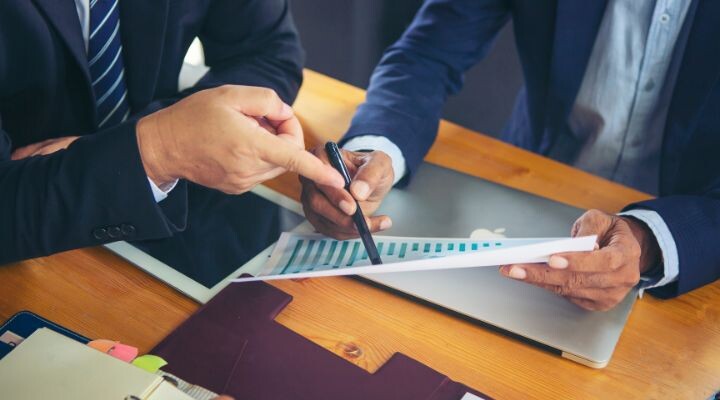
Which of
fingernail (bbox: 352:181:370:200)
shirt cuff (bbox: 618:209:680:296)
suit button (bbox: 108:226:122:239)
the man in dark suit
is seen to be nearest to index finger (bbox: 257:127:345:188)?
the man in dark suit

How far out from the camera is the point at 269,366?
0.77m

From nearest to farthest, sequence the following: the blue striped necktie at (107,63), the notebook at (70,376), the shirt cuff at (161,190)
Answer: the notebook at (70,376) → the shirt cuff at (161,190) → the blue striped necktie at (107,63)

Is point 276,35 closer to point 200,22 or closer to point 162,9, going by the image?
point 200,22

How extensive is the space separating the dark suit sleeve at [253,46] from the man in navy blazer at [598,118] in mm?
166

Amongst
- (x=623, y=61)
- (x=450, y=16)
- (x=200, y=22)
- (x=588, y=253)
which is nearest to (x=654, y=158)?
(x=623, y=61)

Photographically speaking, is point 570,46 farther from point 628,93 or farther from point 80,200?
point 80,200

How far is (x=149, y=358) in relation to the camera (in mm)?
744

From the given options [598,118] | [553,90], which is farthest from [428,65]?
[598,118]

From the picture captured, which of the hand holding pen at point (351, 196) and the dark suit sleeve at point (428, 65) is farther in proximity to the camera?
the dark suit sleeve at point (428, 65)

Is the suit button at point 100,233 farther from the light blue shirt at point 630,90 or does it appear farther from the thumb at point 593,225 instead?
the light blue shirt at point 630,90

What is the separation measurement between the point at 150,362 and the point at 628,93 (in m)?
1.03

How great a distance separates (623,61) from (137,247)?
3.16ft

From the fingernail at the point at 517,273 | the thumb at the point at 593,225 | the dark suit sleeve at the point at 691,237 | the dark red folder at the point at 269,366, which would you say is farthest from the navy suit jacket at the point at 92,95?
the dark suit sleeve at the point at 691,237

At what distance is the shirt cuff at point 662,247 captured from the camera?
91 cm
